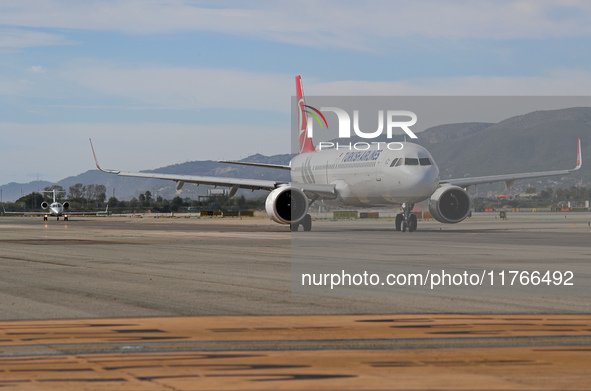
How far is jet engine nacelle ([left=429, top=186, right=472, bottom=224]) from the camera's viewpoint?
131ft

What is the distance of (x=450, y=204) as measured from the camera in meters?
41.4

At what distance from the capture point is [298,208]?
135ft

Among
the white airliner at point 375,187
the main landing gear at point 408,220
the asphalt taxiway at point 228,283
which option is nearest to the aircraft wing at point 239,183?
the white airliner at point 375,187

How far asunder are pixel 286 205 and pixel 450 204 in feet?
28.4

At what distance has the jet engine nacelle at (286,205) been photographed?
130ft

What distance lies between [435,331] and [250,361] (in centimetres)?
276

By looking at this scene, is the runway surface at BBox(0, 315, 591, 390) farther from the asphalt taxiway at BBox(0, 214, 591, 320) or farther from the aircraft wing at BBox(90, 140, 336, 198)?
the aircraft wing at BBox(90, 140, 336, 198)

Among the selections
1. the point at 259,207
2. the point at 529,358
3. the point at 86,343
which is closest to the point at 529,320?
the point at 529,358

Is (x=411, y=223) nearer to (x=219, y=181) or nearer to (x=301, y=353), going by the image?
(x=219, y=181)

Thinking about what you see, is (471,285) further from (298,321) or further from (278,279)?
(298,321)

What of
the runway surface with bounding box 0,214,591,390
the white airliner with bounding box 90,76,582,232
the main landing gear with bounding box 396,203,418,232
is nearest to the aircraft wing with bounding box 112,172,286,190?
the white airliner with bounding box 90,76,582,232

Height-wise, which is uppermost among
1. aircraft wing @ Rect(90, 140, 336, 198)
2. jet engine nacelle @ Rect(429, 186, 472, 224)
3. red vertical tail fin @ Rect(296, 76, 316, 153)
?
red vertical tail fin @ Rect(296, 76, 316, 153)

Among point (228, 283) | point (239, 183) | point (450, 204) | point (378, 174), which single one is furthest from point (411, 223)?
point (228, 283)

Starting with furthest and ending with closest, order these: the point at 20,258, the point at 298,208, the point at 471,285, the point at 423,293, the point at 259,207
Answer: the point at 259,207
the point at 298,208
the point at 20,258
the point at 471,285
the point at 423,293
